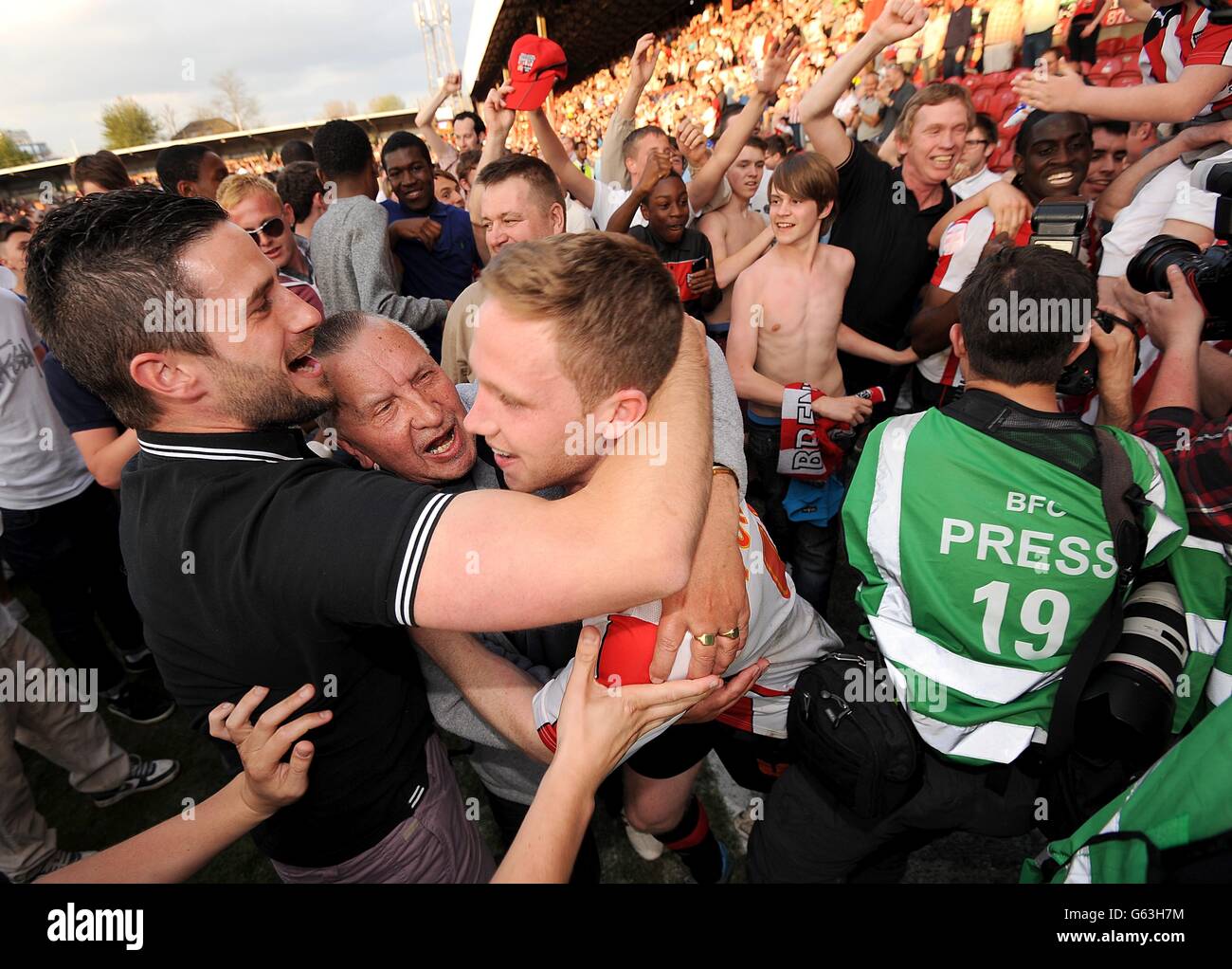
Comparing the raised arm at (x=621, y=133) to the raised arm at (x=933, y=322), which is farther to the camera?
the raised arm at (x=621, y=133)

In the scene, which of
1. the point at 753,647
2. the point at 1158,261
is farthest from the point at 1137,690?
the point at 1158,261

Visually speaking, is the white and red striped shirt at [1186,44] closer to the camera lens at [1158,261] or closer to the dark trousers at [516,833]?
the camera lens at [1158,261]

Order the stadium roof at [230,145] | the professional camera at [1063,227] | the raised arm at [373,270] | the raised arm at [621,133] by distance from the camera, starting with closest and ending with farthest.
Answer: the professional camera at [1063,227], the raised arm at [373,270], the raised arm at [621,133], the stadium roof at [230,145]

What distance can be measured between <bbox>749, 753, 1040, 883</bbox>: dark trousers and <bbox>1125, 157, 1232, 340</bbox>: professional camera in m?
1.56

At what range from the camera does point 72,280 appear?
121cm

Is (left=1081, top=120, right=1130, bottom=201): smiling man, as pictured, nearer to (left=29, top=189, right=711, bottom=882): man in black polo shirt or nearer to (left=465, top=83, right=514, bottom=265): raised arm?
(left=465, top=83, right=514, bottom=265): raised arm

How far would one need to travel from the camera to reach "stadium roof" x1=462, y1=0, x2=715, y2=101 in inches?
736

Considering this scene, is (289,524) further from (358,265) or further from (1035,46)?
(1035,46)

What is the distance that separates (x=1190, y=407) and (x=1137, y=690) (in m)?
0.97

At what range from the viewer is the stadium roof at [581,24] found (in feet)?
61.4

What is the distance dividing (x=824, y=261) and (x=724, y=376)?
1.97 meters

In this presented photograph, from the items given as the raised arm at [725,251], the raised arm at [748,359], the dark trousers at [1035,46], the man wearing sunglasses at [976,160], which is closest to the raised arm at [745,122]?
the raised arm at [725,251]

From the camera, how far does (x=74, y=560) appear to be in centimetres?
321
